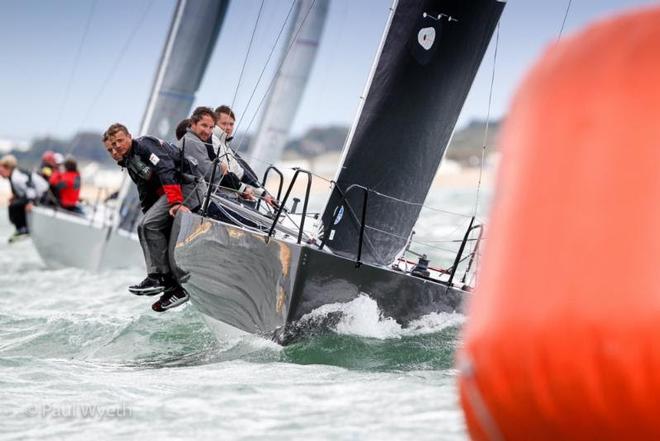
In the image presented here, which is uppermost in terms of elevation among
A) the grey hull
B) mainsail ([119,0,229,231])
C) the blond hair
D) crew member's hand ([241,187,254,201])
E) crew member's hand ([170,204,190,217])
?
mainsail ([119,0,229,231])

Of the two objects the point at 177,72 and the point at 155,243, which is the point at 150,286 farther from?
the point at 177,72

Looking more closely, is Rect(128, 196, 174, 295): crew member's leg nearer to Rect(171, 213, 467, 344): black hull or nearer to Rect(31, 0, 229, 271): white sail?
Rect(171, 213, 467, 344): black hull

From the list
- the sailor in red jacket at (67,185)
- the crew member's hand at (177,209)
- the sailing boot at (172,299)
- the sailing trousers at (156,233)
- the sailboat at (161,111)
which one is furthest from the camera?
the sailor in red jacket at (67,185)

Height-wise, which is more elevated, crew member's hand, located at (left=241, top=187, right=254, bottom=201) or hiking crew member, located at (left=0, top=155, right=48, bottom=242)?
crew member's hand, located at (left=241, top=187, right=254, bottom=201)

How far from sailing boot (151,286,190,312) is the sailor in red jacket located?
752 centimetres

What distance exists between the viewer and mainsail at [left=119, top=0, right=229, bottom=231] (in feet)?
44.2

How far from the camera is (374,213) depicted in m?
6.62

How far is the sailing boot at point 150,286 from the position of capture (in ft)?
22.0

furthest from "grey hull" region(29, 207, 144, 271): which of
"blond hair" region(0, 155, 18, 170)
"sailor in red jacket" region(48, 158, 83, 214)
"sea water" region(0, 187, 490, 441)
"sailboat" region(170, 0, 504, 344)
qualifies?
"sailboat" region(170, 0, 504, 344)

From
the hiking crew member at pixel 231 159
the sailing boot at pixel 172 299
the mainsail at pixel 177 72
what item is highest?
the mainsail at pixel 177 72

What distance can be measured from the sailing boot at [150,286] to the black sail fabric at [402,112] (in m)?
1.06

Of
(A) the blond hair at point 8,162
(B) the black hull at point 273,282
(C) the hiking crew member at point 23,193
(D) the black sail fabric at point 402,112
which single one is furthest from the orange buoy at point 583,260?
(C) the hiking crew member at point 23,193

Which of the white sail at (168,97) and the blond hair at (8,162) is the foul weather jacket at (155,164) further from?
the blond hair at (8,162)

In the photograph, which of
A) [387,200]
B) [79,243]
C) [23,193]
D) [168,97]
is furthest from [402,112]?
[23,193]
